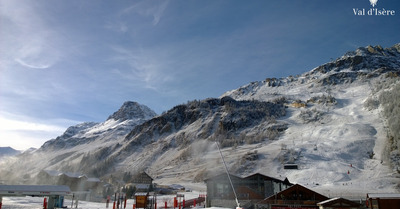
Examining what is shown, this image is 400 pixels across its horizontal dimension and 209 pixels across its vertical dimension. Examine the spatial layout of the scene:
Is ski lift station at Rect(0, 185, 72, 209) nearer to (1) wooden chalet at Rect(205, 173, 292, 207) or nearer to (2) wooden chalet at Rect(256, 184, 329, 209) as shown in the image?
(2) wooden chalet at Rect(256, 184, 329, 209)

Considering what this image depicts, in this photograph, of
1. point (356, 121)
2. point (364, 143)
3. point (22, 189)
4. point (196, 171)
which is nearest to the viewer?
point (22, 189)

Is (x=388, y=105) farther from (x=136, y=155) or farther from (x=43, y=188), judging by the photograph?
(x=43, y=188)

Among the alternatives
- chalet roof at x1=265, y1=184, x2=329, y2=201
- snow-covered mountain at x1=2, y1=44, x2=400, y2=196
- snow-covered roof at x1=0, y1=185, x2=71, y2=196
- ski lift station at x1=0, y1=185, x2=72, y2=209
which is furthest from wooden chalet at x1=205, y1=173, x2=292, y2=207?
snow-covered roof at x1=0, y1=185, x2=71, y2=196

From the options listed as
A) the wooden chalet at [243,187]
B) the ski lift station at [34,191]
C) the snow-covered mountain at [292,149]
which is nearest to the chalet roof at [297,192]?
the wooden chalet at [243,187]

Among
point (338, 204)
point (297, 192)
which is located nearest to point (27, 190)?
point (338, 204)

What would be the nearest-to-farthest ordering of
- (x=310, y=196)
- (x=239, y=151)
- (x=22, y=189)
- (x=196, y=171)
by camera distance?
(x=22, y=189)
(x=310, y=196)
(x=196, y=171)
(x=239, y=151)

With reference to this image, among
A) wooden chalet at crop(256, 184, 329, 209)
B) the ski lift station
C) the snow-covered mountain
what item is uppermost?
the snow-covered mountain

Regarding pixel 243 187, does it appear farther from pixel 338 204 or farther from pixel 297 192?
pixel 338 204

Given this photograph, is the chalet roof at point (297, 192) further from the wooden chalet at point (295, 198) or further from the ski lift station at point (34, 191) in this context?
the ski lift station at point (34, 191)

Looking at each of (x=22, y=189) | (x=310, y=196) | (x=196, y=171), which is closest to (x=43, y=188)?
(x=22, y=189)

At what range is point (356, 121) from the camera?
482 feet

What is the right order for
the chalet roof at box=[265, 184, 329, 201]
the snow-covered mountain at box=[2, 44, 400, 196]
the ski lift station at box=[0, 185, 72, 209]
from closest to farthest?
the ski lift station at box=[0, 185, 72, 209] → the chalet roof at box=[265, 184, 329, 201] → the snow-covered mountain at box=[2, 44, 400, 196]

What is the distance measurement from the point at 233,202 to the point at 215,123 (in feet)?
491

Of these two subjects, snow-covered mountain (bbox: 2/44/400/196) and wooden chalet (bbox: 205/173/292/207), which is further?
snow-covered mountain (bbox: 2/44/400/196)
